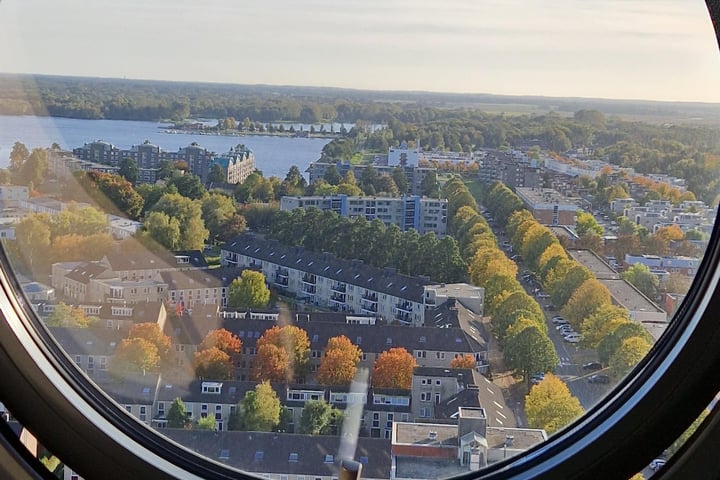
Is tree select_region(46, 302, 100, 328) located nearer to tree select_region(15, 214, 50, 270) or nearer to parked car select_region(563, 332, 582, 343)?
tree select_region(15, 214, 50, 270)

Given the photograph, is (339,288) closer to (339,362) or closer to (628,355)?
(339,362)

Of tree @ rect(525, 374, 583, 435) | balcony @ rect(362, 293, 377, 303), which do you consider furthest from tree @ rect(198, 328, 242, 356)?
tree @ rect(525, 374, 583, 435)

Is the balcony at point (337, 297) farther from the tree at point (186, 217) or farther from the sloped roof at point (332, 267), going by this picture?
the tree at point (186, 217)

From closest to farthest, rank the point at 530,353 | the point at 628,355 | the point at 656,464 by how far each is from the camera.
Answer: the point at 656,464 → the point at 628,355 → the point at 530,353

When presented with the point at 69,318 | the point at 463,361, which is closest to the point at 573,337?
the point at 463,361

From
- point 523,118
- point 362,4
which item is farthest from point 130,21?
point 523,118

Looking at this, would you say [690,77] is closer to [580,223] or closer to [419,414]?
[580,223]

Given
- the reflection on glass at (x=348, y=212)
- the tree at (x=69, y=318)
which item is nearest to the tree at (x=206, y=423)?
the reflection on glass at (x=348, y=212)
